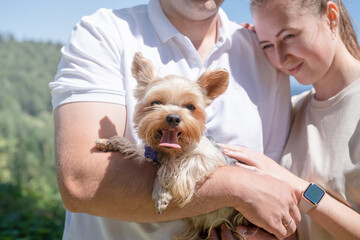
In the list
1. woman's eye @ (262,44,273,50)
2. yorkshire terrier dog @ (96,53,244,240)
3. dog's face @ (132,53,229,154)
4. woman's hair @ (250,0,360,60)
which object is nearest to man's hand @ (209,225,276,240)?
yorkshire terrier dog @ (96,53,244,240)

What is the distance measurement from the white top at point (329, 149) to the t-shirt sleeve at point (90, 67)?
1427 millimetres

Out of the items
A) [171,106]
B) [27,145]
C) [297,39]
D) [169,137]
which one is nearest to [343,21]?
[297,39]

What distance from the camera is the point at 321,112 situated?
9.45 feet

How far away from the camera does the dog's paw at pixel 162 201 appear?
6.81 ft

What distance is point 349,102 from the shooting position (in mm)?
2688

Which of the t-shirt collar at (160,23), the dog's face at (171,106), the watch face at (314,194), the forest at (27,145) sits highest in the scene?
the t-shirt collar at (160,23)

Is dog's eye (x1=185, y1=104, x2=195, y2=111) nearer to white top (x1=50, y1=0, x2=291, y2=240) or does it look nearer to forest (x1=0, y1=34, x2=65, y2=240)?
white top (x1=50, y1=0, x2=291, y2=240)

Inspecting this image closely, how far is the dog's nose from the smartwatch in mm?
1071

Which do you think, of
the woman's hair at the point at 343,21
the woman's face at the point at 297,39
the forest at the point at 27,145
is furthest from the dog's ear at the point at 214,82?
the forest at the point at 27,145

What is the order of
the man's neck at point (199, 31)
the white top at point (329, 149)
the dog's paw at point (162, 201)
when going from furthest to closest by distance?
the man's neck at point (199, 31) < the white top at point (329, 149) < the dog's paw at point (162, 201)

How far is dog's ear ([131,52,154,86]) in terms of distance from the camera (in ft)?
7.52

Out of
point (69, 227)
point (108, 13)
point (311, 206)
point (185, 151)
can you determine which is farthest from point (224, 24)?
point (69, 227)

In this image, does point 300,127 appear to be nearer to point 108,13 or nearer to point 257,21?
point 257,21

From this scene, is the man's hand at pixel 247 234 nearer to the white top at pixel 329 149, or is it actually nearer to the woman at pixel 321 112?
the woman at pixel 321 112
